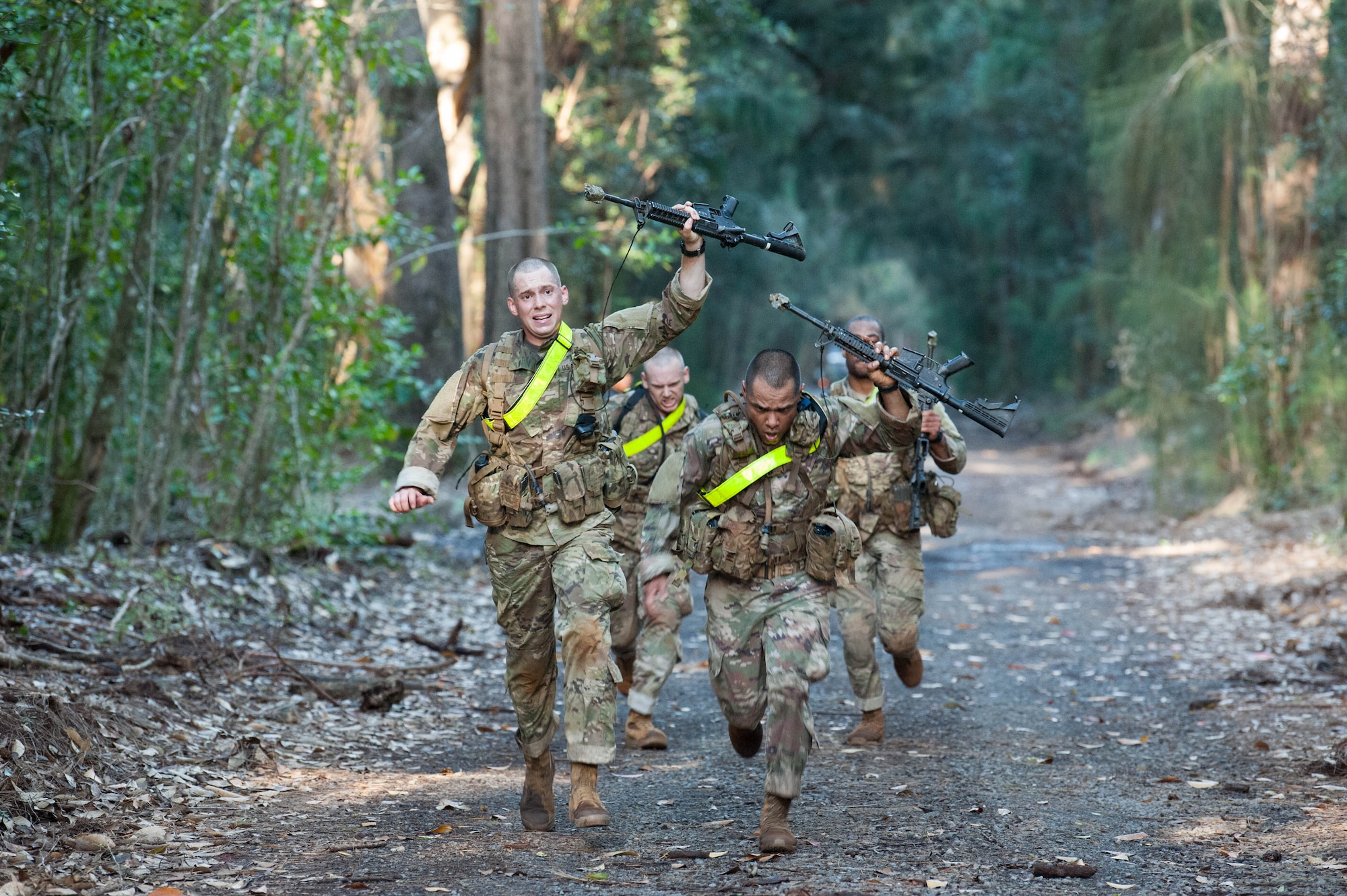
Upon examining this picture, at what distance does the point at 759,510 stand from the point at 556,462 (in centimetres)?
85

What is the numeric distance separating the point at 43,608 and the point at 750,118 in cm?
2137

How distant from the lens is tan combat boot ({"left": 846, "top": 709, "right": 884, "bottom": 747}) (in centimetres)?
699

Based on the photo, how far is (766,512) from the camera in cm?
545

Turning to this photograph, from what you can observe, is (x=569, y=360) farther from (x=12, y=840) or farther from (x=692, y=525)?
(x=12, y=840)

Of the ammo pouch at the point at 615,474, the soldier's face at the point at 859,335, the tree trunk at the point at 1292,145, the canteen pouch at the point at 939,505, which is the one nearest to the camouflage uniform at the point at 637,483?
the soldier's face at the point at 859,335

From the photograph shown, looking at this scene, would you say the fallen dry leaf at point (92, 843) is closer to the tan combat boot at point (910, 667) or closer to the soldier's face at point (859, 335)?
the soldier's face at point (859, 335)

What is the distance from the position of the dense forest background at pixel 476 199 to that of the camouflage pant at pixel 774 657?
3.51 metres

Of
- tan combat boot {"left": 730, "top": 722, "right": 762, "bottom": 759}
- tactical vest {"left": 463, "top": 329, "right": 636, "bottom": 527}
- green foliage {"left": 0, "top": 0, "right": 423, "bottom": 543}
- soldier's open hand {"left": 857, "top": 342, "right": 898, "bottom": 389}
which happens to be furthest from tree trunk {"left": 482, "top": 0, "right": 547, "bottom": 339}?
tan combat boot {"left": 730, "top": 722, "right": 762, "bottom": 759}

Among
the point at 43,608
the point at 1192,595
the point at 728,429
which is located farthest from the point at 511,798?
the point at 1192,595

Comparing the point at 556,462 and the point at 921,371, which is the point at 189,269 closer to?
the point at 556,462

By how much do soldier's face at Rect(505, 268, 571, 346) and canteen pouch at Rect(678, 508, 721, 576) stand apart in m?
0.96

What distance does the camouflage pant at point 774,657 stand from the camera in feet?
16.6

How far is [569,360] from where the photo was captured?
18.2 ft

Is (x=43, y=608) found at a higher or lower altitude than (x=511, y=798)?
higher
